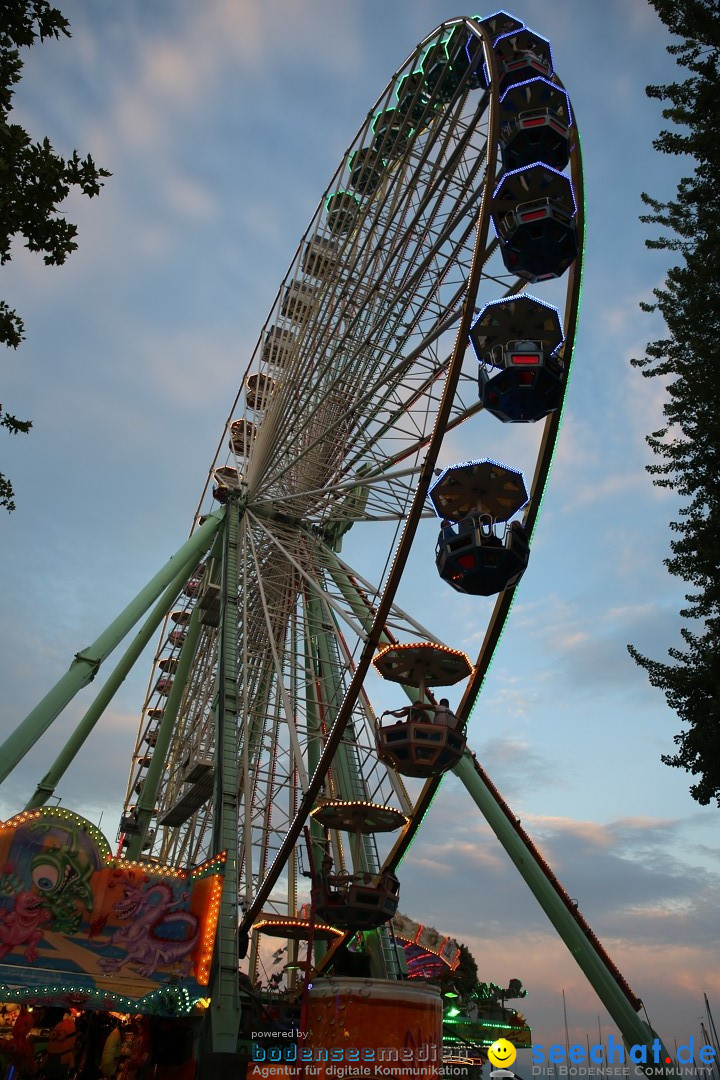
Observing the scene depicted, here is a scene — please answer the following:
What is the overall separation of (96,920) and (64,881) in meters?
0.82

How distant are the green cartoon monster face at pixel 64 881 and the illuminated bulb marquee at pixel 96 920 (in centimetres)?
1

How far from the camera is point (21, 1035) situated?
13312 millimetres

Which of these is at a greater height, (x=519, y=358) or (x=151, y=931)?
(x=519, y=358)

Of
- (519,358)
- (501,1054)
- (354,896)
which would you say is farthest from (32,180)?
(501,1054)

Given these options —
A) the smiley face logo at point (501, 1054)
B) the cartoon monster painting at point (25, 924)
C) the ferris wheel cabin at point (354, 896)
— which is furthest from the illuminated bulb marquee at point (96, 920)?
the smiley face logo at point (501, 1054)

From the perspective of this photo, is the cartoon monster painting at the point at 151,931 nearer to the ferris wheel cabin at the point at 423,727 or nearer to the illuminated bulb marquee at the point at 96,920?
the illuminated bulb marquee at the point at 96,920

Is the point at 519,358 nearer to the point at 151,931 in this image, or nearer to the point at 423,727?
the point at 423,727

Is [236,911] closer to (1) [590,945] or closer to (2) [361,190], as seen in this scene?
(1) [590,945]

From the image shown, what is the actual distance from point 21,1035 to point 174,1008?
2.72 m

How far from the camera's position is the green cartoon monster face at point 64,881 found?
12914mm

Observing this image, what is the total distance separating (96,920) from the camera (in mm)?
13250

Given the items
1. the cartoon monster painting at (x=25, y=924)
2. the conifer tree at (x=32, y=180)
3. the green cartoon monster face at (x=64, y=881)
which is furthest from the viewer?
the green cartoon monster face at (x=64, y=881)

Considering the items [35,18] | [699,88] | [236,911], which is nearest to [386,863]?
[236,911]

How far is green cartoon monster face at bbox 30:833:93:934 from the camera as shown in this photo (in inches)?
508
